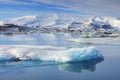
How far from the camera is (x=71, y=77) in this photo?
8.99m

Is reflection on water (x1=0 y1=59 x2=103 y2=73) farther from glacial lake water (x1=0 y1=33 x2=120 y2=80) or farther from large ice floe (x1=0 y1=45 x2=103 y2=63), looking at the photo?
large ice floe (x1=0 y1=45 x2=103 y2=63)

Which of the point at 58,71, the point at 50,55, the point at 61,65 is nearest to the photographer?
the point at 58,71

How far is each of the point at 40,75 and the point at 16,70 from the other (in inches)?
38.5

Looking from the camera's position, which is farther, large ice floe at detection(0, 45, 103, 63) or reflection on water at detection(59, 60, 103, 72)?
large ice floe at detection(0, 45, 103, 63)

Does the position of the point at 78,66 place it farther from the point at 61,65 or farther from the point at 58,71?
the point at 58,71

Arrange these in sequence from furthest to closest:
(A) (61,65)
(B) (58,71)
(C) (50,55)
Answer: (C) (50,55), (A) (61,65), (B) (58,71)

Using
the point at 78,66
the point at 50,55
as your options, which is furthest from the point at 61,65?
the point at 50,55

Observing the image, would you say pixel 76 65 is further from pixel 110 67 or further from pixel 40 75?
pixel 40 75

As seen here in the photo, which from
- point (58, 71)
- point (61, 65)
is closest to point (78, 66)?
point (61, 65)

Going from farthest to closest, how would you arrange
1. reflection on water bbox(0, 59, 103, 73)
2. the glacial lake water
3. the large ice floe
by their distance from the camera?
the large ice floe, reflection on water bbox(0, 59, 103, 73), the glacial lake water

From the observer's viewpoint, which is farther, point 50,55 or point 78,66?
point 50,55

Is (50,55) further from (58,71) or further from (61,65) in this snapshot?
(58,71)

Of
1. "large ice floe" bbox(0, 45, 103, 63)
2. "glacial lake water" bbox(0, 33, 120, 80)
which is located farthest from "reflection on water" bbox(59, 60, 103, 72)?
"large ice floe" bbox(0, 45, 103, 63)

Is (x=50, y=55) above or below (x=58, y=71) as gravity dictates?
above
